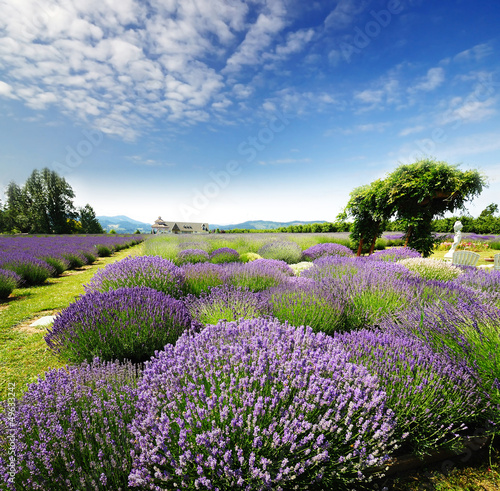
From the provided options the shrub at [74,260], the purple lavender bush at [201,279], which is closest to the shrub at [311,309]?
the purple lavender bush at [201,279]

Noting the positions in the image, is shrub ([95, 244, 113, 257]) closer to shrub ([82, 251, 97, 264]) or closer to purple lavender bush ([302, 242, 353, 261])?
shrub ([82, 251, 97, 264])

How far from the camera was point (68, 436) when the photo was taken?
1245 mm

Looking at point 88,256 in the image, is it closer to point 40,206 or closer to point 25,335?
point 25,335

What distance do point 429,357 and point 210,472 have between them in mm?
1709

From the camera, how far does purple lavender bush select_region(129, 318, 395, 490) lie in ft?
3.72

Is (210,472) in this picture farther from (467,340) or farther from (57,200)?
(57,200)

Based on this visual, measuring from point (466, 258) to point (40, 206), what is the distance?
49.0 m

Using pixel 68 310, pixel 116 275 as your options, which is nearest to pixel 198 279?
pixel 116 275

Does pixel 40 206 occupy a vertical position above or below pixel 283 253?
above

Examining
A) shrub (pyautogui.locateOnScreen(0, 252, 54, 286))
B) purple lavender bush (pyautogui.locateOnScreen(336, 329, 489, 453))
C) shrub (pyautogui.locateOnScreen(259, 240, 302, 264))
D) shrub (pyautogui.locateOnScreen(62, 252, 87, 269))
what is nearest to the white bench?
shrub (pyautogui.locateOnScreen(259, 240, 302, 264))

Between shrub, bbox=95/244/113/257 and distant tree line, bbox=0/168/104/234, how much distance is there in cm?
3160

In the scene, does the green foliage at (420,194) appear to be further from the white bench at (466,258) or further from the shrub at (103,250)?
the shrub at (103,250)

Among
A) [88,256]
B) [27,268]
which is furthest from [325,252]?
[88,256]

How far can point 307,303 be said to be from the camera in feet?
9.82
